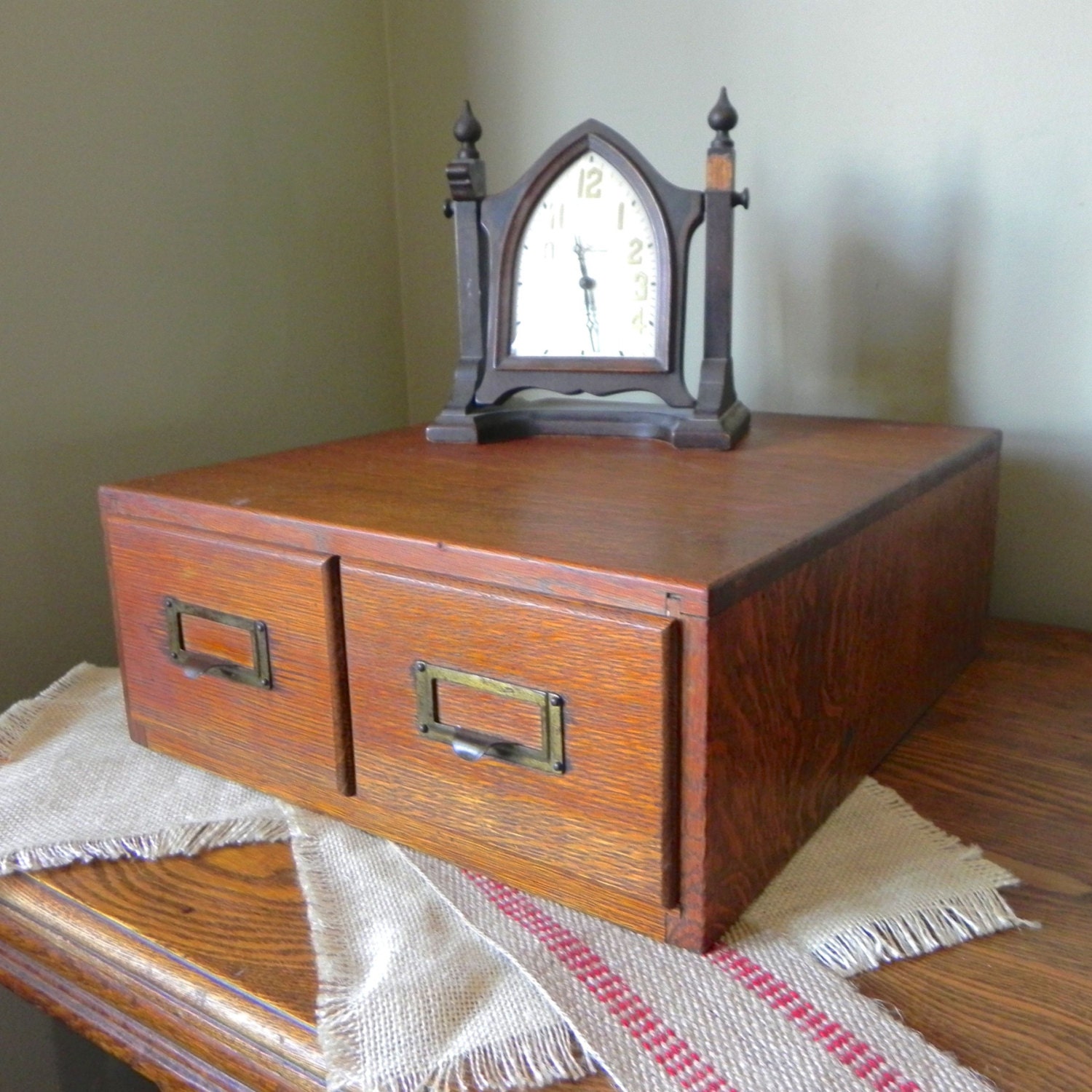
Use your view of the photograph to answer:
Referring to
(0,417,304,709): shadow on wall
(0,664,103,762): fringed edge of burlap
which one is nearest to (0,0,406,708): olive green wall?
(0,417,304,709): shadow on wall

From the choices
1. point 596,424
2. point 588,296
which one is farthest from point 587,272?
point 596,424

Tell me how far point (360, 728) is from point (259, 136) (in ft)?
2.37

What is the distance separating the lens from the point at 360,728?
0.59 meters

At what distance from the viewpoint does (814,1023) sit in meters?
0.45

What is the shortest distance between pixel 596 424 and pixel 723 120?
9.7 inches

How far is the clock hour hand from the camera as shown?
808mm

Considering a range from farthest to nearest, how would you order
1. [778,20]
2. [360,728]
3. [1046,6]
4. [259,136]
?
[259,136], [778,20], [1046,6], [360,728]

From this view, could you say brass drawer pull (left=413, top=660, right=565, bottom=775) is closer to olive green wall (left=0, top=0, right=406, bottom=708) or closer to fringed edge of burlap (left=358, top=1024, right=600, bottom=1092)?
fringed edge of burlap (left=358, top=1024, right=600, bottom=1092)

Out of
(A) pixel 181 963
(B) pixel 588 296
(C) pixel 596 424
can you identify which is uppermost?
(B) pixel 588 296

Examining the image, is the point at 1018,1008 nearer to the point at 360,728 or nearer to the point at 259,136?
the point at 360,728

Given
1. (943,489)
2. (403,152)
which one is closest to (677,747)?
→ (943,489)

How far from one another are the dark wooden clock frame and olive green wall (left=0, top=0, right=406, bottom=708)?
321 millimetres

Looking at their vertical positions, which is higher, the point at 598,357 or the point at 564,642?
the point at 598,357

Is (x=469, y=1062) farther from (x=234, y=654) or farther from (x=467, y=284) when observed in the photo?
(x=467, y=284)
